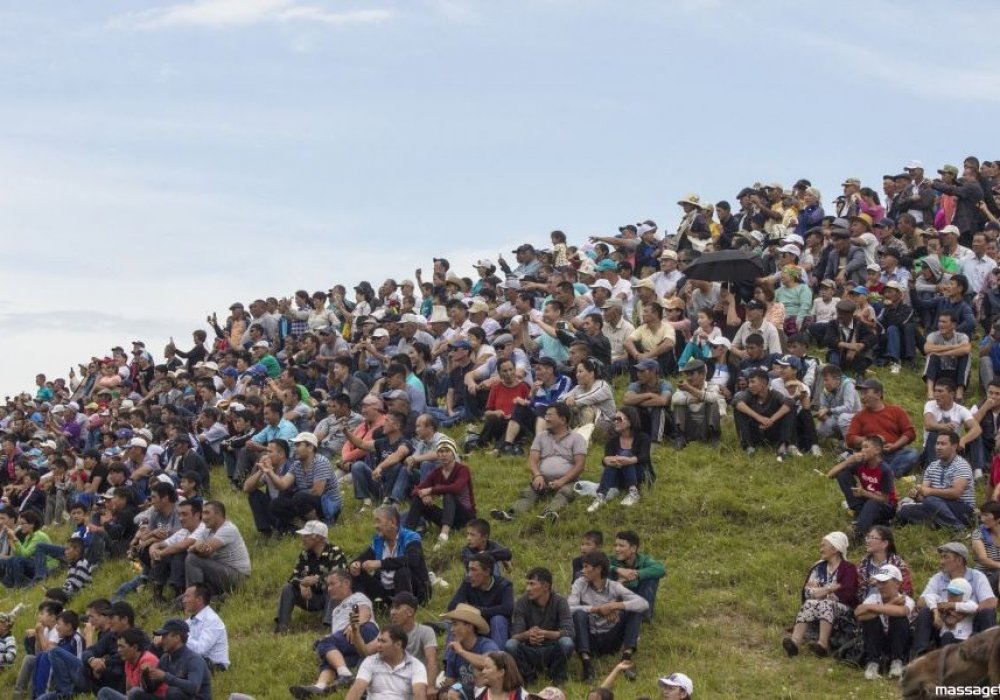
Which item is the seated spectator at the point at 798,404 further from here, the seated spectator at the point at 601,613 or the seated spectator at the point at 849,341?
the seated spectator at the point at 601,613

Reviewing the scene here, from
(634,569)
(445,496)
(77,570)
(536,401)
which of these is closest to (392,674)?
(634,569)

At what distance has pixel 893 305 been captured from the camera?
813 inches

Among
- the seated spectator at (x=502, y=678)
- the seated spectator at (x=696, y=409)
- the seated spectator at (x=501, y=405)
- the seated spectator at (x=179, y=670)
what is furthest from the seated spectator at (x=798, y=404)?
the seated spectator at (x=179, y=670)

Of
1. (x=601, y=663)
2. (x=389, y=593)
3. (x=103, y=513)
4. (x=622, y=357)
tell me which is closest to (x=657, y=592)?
(x=601, y=663)

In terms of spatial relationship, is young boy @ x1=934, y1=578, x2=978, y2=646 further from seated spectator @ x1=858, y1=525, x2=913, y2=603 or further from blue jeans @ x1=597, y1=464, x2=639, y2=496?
blue jeans @ x1=597, y1=464, x2=639, y2=496

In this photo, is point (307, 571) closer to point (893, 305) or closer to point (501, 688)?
point (501, 688)

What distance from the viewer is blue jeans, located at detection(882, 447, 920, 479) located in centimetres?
1619

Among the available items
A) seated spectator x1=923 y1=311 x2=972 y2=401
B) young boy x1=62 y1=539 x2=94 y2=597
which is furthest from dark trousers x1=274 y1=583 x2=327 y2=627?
seated spectator x1=923 y1=311 x2=972 y2=401

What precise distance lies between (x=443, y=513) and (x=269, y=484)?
108 inches

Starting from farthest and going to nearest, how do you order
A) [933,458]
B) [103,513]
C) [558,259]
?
[558,259] → [103,513] → [933,458]

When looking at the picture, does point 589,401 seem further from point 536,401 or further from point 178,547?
point 178,547

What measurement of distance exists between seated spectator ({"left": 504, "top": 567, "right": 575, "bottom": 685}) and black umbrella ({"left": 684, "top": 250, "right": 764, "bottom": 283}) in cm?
893

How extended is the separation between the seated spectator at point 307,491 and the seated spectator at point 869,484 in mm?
6806

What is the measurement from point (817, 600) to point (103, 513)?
37.5 ft
